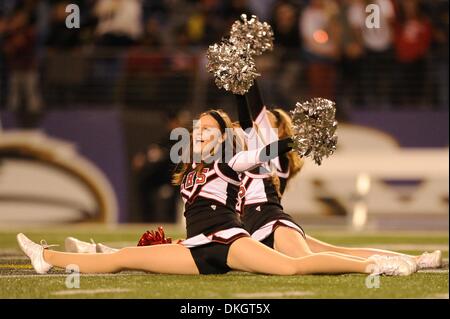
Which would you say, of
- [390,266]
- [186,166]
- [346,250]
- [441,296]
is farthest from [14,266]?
[441,296]

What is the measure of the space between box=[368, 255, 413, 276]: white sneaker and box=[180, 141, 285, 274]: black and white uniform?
77 cm

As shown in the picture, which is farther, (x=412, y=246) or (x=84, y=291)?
(x=412, y=246)

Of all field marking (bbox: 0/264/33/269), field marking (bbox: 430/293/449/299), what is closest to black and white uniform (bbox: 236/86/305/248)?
field marking (bbox: 430/293/449/299)

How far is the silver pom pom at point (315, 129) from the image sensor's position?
5.90 meters

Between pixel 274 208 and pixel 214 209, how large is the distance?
732 mm

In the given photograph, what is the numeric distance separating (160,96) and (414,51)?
3149mm

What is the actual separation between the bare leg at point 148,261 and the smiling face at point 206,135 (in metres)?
0.59

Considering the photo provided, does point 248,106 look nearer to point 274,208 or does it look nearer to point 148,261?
point 274,208

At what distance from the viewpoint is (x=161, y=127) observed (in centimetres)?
1266

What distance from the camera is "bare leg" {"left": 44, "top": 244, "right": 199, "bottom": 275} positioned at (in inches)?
239

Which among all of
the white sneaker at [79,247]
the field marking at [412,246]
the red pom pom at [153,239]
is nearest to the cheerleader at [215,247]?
the red pom pom at [153,239]

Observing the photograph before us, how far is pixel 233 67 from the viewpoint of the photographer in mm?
6352
